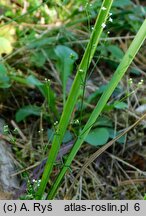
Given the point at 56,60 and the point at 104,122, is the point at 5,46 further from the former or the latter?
the point at 104,122

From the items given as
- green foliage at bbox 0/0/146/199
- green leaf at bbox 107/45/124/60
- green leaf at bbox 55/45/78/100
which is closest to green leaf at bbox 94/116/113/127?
green foliage at bbox 0/0/146/199

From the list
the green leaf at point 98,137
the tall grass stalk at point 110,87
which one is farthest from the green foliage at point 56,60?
the tall grass stalk at point 110,87

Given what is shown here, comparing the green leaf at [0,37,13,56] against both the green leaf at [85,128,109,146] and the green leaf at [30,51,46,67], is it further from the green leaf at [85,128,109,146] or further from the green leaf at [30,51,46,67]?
the green leaf at [85,128,109,146]

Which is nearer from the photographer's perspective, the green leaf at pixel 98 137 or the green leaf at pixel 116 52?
the green leaf at pixel 98 137

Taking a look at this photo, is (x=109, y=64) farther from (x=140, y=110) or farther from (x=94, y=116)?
(x=94, y=116)

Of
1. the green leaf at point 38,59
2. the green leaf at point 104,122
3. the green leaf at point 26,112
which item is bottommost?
the green leaf at point 104,122

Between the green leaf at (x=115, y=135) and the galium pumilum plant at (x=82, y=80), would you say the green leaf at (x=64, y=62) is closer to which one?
the green leaf at (x=115, y=135)
